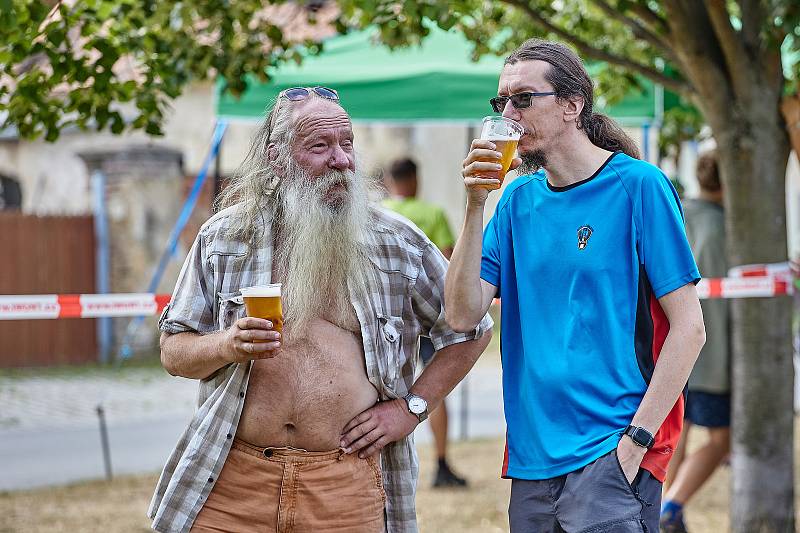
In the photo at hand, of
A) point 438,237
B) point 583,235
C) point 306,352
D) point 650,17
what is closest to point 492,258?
point 583,235

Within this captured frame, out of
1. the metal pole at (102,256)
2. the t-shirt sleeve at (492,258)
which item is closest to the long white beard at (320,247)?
the t-shirt sleeve at (492,258)

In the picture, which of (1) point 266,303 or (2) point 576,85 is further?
(2) point 576,85

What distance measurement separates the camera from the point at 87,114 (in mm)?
5148

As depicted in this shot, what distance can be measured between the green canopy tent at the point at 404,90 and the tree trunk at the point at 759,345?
2.14 metres

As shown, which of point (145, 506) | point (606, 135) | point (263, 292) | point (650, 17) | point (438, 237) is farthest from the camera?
point (438, 237)

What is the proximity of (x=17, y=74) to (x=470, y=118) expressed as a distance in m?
3.39

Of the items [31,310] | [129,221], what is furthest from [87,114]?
[129,221]

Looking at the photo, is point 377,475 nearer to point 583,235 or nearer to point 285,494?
point 285,494

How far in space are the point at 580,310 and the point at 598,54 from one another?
10.00ft

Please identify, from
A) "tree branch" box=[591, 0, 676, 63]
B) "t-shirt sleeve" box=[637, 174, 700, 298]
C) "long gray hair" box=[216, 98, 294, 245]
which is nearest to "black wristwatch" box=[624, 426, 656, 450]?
"t-shirt sleeve" box=[637, 174, 700, 298]

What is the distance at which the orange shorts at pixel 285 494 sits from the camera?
296 centimetres

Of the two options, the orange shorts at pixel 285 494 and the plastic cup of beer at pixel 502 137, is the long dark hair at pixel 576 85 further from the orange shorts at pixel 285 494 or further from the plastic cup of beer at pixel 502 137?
the orange shorts at pixel 285 494

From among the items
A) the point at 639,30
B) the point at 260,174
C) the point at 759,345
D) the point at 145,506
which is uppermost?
the point at 639,30

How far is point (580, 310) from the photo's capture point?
9.41 feet
